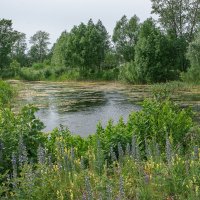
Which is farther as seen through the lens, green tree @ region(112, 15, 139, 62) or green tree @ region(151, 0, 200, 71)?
green tree @ region(112, 15, 139, 62)

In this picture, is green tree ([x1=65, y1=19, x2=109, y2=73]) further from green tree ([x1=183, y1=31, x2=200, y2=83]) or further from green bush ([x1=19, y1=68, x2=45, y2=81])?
green tree ([x1=183, y1=31, x2=200, y2=83])

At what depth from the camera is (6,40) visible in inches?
2835

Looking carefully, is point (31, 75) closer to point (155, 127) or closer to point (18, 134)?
point (155, 127)

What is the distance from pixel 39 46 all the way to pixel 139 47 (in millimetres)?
73958

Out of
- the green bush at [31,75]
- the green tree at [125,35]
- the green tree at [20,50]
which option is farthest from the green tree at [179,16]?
the green tree at [20,50]

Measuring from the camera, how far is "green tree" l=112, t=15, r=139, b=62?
62.1 m

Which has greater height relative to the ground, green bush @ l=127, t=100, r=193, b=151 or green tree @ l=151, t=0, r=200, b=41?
green tree @ l=151, t=0, r=200, b=41

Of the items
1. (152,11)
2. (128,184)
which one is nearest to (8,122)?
(128,184)

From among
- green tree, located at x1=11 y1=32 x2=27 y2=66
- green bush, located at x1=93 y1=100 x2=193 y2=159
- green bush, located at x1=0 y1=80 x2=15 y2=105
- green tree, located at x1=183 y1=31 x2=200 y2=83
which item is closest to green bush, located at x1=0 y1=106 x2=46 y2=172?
green bush, located at x1=93 y1=100 x2=193 y2=159

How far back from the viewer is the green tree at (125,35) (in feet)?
204

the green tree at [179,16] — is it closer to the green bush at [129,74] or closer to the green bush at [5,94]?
the green bush at [129,74]

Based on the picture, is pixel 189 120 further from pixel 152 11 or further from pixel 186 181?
pixel 152 11

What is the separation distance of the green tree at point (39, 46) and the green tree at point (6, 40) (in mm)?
40218

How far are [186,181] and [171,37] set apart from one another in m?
45.3
